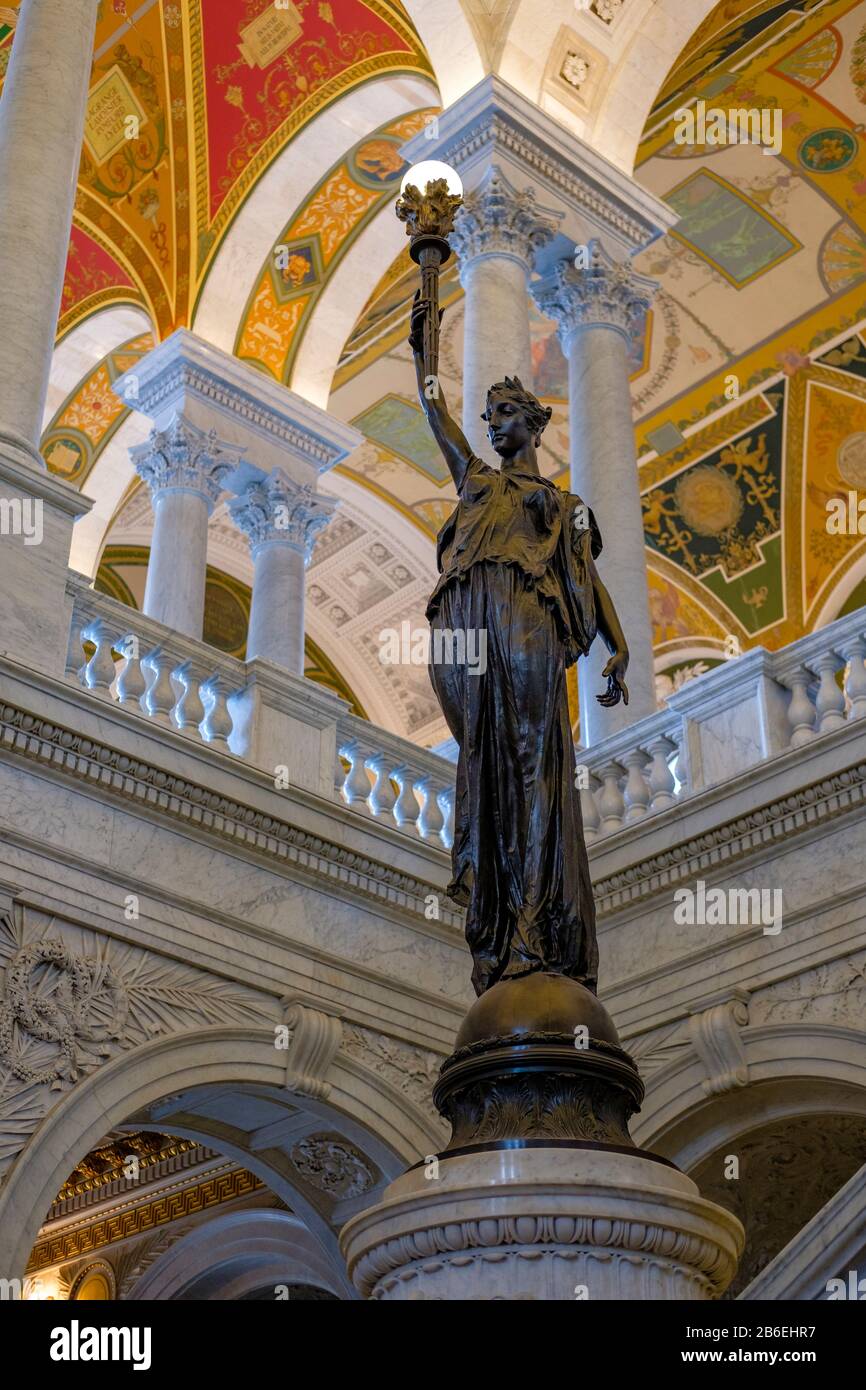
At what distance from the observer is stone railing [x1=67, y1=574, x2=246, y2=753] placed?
718 centimetres

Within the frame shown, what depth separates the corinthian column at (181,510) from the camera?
1120 centimetres

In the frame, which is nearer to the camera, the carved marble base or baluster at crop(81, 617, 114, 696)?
the carved marble base

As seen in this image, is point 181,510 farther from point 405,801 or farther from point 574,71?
point 405,801

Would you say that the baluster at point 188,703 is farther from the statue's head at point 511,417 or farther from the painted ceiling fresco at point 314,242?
the painted ceiling fresco at point 314,242

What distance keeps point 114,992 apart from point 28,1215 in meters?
0.90

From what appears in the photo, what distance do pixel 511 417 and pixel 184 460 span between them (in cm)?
748

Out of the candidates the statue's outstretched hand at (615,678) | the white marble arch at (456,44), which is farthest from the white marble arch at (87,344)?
the statue's outstretched hand at (615,678)

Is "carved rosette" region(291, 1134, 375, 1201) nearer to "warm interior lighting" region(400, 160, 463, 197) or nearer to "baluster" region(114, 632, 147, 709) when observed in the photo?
"baluster" region(114, 632, 147, 709)

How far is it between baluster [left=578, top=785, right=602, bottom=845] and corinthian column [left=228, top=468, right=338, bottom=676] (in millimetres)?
3830

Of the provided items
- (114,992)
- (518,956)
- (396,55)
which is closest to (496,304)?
(396,55)

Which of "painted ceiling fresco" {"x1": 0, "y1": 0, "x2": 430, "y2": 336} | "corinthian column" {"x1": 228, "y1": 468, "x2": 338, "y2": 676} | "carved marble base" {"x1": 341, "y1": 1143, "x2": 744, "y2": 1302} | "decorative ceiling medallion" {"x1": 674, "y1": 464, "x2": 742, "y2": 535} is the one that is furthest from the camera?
"decorative ceiling medallion" {"x1": 674, "y1": 464, "x2": 742, "y2": 535}

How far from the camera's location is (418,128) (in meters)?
13.2

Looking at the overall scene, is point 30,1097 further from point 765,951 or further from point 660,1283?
point 660,1283

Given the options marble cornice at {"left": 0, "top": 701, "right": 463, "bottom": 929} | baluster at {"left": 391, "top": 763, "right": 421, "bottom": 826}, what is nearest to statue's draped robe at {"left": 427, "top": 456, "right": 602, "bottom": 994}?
marble cornice at {"left": 0, "top": 701, "right": 463, "bottom": 929}
